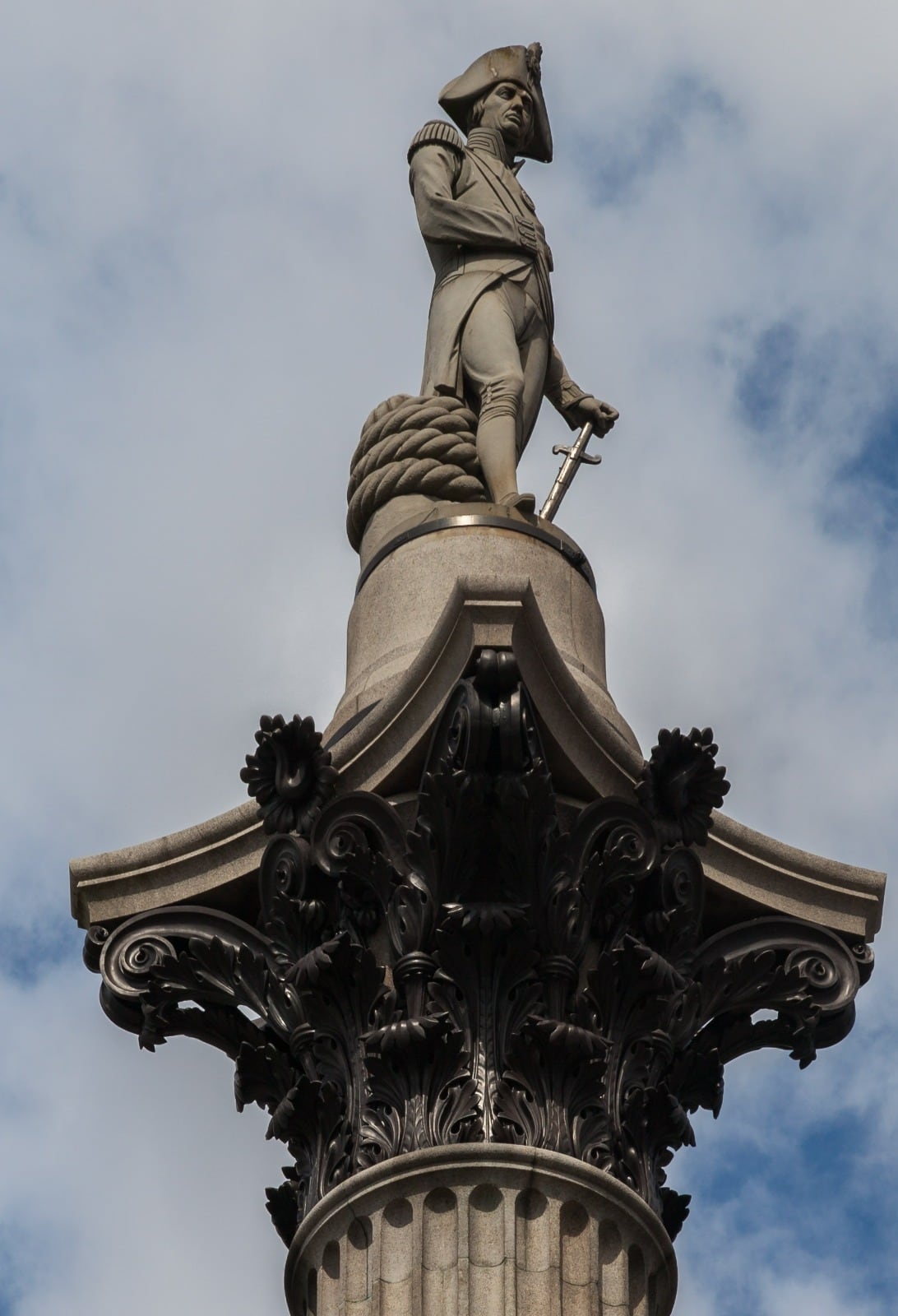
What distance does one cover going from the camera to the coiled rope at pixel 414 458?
23.0 m

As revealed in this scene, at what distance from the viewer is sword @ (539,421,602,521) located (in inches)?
938

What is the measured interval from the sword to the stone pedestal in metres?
7.11

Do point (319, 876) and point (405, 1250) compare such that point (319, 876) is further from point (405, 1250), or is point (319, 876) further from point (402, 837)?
point (405, 1250)

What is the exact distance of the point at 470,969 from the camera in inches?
713

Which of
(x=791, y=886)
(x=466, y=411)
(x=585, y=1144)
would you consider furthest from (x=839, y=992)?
(x=466, y=411)

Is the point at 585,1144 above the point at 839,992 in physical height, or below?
below

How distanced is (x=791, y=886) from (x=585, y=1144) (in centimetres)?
300

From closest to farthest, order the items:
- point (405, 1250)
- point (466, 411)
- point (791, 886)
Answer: point (405, 1250), point (791, 886), point (466, 411)

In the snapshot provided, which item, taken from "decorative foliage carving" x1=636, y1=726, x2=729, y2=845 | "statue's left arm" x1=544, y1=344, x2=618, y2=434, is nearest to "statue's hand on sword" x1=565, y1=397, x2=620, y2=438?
"statue's left arm" x1=544, y1=344, x2=618, y2=434

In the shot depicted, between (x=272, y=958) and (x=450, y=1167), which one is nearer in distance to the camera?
(x=450, y=1167)

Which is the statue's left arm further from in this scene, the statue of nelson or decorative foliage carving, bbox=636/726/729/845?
decorative foliage carving, bbox=636/726/729/845

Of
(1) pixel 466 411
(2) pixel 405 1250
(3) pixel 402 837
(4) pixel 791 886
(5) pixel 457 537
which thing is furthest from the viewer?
(1) pixel 466 411

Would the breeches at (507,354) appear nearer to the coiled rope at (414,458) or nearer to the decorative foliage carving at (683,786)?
the coiled rope at (414,458)

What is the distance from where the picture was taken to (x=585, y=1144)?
17719 mm
